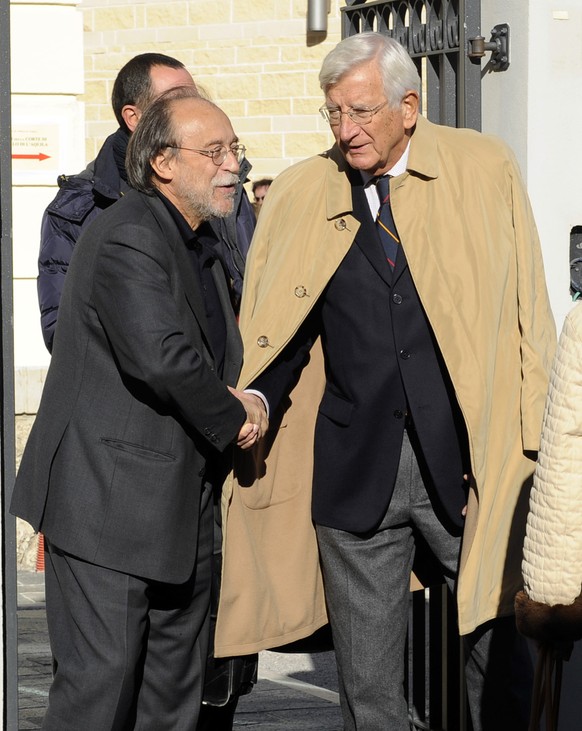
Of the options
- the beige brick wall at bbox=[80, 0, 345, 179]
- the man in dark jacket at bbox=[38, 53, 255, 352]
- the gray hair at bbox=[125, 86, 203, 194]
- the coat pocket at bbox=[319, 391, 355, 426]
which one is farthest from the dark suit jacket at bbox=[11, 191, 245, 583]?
the beige brick wall at bbox=[80, 0, 345, 179]

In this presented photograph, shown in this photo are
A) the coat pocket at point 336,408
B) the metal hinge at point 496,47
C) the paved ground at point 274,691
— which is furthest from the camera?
the paved ground at point 274,691

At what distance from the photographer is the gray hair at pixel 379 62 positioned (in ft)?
13.3

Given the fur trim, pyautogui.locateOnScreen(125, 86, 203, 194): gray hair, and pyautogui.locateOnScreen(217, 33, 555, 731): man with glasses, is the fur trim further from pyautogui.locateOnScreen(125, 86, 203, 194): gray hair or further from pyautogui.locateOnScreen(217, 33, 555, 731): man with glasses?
pyautogui.locateOnScreen(125, 86, 203, 194): gray hair

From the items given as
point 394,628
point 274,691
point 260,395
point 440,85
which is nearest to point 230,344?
point 260,395

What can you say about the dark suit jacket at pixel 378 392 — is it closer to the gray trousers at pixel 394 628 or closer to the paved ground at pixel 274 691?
the gray trousers at pixel 394 628

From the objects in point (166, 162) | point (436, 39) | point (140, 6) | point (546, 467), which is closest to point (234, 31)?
point (140, 6)

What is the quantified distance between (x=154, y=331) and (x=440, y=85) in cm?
157

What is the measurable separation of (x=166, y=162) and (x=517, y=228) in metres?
0.97

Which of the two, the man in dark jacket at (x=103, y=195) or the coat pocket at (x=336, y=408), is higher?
the man in dark jacket at (x=103, y=195)

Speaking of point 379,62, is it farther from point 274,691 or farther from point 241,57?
point 241,57

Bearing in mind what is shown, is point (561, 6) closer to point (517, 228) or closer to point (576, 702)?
point (517, 228)

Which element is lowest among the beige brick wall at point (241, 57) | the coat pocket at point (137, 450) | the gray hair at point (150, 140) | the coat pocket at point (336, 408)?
the coat pocket at point (137, 450)

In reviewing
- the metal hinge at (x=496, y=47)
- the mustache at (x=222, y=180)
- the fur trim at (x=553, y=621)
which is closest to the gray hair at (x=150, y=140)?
the mustache at (x=222, y=180)

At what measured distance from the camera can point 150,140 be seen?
4027mm
